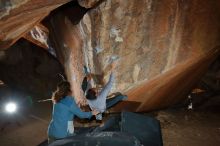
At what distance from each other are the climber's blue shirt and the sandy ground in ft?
5.44

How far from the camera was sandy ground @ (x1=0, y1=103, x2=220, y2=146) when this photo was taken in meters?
6.24

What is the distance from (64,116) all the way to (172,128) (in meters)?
3.00

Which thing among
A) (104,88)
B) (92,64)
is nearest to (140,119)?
(104,88)

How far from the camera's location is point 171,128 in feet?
22.5

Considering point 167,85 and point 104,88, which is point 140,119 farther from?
point 167,85

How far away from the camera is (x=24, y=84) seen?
9875 millimetres

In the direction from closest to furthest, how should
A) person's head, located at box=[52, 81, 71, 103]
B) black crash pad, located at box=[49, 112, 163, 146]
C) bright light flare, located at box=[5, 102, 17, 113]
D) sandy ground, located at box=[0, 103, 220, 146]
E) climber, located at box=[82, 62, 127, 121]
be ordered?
black crash pad, located at box=[49, 112, 163, 146], person's head, located at box=[52, 81, 71, 103], climber, located at box=[82, 62, 127, 121], sandy ground, located at box=[0, 103, 220, 146], bright light flare, located at box=[5, 102, 17, 113]

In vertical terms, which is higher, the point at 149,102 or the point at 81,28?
the point at 81,28

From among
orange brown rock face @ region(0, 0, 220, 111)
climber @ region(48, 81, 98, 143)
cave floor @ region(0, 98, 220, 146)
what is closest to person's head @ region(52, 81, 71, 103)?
climber @ region(48, 81, 98, 143)

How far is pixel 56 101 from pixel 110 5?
5.87ft

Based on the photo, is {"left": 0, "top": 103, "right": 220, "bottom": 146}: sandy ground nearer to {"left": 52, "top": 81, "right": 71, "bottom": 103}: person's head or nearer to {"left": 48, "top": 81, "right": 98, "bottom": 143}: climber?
{"left": 48, "top": 81, "right": 98, "bottom": 143}: climber

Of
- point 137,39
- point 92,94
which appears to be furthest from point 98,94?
point 137,39

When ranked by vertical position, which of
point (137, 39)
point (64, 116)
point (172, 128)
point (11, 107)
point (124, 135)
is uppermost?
point (137, 39)

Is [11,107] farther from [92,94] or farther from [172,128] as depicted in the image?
[172,128]
